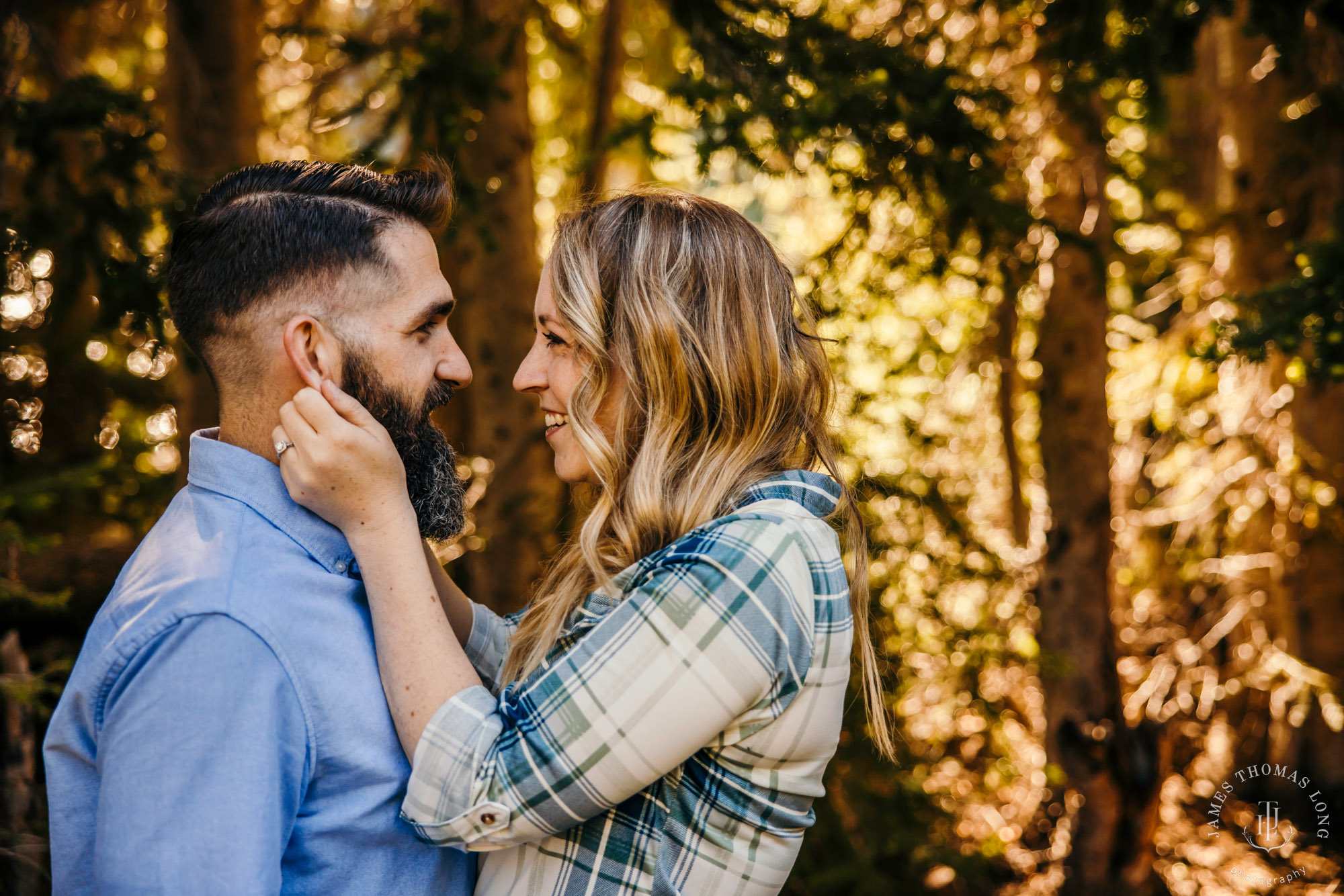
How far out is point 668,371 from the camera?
1784 mm

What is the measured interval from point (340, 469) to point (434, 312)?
1.41 ft

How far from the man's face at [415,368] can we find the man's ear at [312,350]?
0.02 meters

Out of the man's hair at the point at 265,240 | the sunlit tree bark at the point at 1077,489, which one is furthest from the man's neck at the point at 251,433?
the sunlit tree bark at the point at 1077,489

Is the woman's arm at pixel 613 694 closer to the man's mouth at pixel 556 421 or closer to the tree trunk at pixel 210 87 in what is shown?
the man's mouth at pixel 556 421

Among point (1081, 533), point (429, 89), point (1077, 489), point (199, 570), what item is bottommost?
point (1081, 533)

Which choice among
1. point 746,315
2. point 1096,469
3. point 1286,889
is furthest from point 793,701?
point 1286,889

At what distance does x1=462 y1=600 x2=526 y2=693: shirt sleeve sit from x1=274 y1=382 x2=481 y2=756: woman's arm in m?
0.55

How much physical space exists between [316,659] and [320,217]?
0.83 m

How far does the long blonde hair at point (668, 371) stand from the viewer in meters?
1.77

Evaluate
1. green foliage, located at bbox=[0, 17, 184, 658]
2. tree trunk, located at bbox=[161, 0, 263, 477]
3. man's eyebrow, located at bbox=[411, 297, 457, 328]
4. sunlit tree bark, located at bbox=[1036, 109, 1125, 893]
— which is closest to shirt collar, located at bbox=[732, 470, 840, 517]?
man's eyebrow, located at bbox=[411, 297, 457, 328]

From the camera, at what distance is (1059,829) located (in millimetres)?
5098

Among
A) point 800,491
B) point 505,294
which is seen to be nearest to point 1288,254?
point 505,294

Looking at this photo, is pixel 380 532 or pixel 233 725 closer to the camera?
pixel 233 725

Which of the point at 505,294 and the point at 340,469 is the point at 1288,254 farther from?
the point at 340,469
